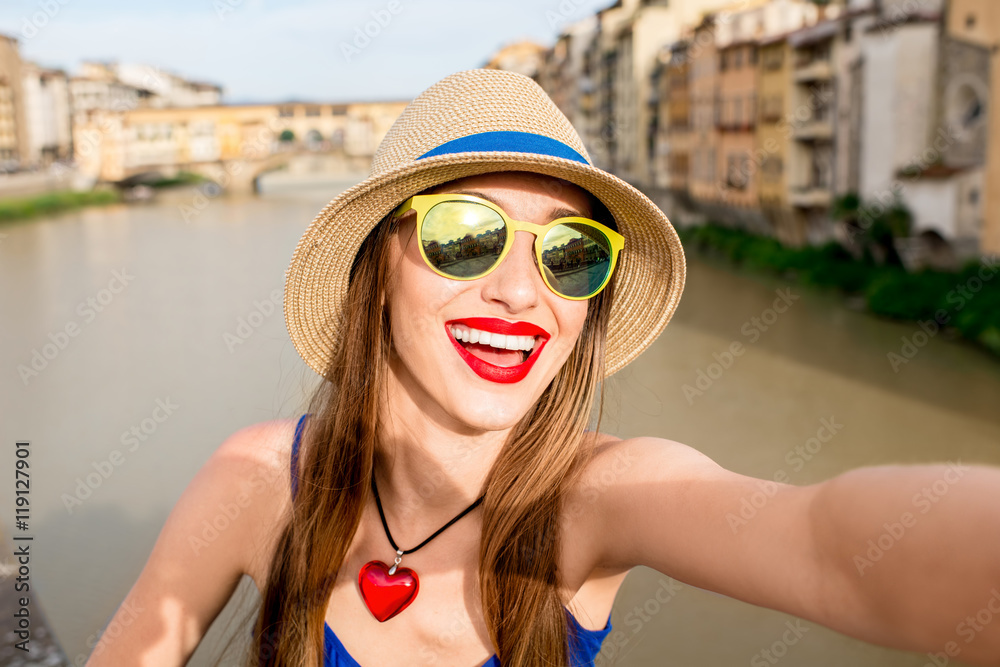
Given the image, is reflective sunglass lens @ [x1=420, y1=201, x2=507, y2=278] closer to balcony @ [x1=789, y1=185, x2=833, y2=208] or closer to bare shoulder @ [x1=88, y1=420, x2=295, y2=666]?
bare shoulder @ [x1=88, y1=420, x2=295, y2=666]

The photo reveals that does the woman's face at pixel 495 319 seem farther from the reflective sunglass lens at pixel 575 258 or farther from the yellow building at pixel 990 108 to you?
the yellow building at pixel 990 108

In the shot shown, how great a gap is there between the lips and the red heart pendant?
26 centimetres

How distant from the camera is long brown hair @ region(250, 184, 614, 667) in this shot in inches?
41.7

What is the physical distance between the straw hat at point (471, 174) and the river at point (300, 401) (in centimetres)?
143

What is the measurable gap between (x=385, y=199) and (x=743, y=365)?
8.77m

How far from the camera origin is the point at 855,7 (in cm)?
1205

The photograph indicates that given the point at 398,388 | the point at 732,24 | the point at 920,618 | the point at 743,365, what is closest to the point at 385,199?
the point at 398,388

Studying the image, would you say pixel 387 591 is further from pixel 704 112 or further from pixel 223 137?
pixel 223 137

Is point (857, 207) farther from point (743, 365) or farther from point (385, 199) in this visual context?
point (385, 199)

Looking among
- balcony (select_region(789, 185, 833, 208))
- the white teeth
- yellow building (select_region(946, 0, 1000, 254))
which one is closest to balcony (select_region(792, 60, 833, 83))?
balcony (select_region(789, 185, 833, 208))

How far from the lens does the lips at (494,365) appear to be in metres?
1.04

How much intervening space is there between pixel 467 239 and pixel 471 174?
78mm

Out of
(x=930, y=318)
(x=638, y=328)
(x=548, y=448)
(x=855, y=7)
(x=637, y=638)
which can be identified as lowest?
(x=637, y=638)

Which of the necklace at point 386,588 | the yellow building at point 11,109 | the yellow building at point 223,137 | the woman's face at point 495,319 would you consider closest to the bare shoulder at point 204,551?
Answer: the necklace at point 386,588
